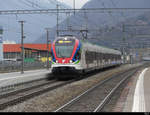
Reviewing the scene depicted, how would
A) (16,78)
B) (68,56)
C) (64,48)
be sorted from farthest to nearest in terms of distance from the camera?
(16,78) < (64,48) < (68,56)

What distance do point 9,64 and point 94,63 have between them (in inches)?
619

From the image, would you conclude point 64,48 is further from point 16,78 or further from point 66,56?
point 16,78

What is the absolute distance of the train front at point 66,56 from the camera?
23219 mm

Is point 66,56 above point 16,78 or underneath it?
above

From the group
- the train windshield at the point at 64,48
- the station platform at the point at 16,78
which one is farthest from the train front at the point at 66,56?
the station platform at the point at 16,78

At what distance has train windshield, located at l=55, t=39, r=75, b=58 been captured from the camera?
77.4ft

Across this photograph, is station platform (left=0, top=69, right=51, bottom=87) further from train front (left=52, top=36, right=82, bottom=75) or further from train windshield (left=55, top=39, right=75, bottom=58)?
train windshield (left=55, top=39, right=75, bottom=58)

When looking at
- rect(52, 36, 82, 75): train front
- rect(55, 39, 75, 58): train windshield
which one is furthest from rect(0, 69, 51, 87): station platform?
rect(55, 39, 75, 58): train windshield

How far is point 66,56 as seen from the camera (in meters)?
23.5

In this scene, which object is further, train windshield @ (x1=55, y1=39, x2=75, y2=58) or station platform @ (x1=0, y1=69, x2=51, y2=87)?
train windshield @ (x1=55, y1=39, x2=75, y2=58)

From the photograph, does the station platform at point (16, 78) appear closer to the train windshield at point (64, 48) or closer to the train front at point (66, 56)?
the train front at point (66, 56)

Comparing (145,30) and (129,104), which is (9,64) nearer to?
(129,104)

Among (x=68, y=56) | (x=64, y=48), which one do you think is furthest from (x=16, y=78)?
(x=68, y=56)

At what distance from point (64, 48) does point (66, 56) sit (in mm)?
→ 734
